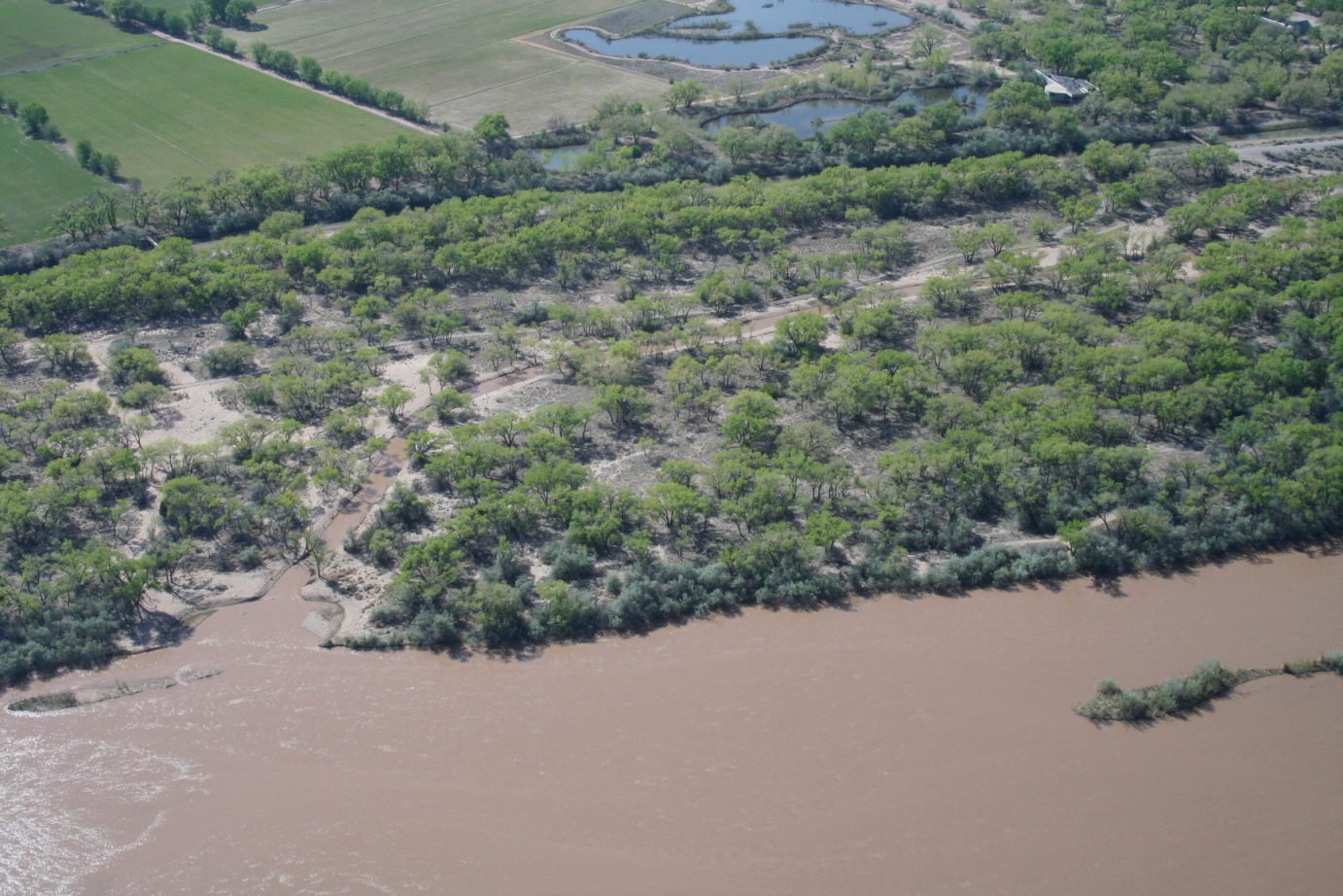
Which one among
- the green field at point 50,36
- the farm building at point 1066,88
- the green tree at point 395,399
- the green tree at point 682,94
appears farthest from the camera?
the green field at point 50,36

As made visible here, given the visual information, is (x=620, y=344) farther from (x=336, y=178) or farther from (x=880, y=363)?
(x=336, y=178)

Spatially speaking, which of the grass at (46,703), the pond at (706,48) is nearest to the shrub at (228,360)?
the grass at (46,703)

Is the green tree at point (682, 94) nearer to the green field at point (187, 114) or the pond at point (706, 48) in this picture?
the pond at point (706, 48)

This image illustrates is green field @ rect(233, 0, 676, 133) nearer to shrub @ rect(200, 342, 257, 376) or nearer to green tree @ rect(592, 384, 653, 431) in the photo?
shrub @ rect(200, 342, 257, 376)

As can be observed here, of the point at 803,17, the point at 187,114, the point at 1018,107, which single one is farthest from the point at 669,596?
the point at 803,17

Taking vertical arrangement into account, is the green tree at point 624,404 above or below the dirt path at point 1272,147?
below

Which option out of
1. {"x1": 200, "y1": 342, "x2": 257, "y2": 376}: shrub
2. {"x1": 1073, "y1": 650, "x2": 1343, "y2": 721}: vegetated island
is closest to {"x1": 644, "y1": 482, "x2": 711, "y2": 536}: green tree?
{"x1": 1073, "y1": 650, "x2": 1343, "y2": 721}: vegetated island
